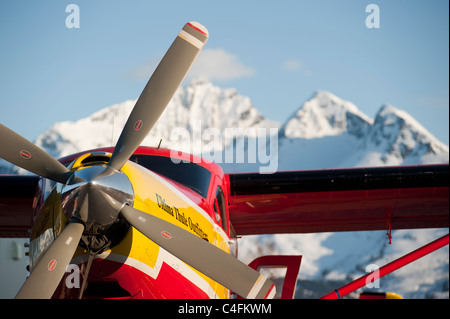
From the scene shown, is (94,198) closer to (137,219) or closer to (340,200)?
(137,219)

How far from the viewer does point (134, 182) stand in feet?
18.1

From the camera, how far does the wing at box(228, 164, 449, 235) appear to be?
10031 millimetres

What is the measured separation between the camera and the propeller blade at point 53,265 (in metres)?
4.93

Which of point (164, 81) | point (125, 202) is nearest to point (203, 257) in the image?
point (125, 202)

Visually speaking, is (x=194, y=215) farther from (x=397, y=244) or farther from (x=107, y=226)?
(x=397, y=244)

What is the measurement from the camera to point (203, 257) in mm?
5492

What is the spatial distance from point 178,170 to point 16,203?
422 centimetres

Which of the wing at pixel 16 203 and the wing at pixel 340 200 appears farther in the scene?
the wing at pixel 340 200

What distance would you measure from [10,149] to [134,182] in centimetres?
136

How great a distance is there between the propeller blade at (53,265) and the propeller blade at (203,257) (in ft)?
1.57

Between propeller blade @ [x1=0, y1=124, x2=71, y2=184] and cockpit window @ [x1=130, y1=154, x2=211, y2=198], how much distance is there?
160 centimetres

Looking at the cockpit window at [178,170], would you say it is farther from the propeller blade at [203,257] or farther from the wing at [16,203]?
the wing at [16,203]

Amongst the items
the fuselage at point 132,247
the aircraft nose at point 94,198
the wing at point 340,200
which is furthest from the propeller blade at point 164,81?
the wing at point 340,200
